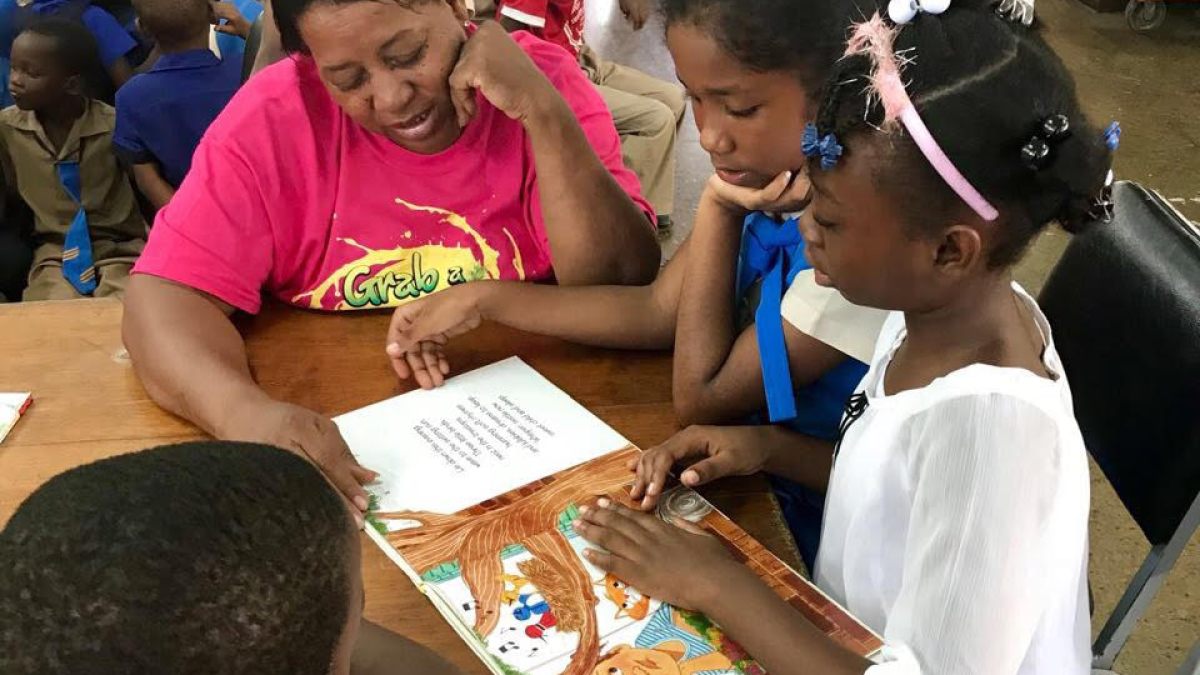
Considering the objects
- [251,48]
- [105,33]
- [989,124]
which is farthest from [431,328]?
[105,33]

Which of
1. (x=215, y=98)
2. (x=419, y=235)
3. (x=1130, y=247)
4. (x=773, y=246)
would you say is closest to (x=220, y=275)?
(x=419, y=235)

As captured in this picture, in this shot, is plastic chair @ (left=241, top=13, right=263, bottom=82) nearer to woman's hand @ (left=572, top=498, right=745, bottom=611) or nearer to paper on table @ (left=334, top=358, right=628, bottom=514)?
paper on table @ (left=334, top=358, right=628, bottom=514)

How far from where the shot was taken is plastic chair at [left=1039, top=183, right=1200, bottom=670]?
1.01m

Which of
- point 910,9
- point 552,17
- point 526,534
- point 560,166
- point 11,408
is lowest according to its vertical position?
point 552,17

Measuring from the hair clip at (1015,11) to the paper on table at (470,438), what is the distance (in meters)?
0.51

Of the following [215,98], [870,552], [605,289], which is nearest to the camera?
[870,552]

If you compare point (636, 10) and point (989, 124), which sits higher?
point (989, 124)

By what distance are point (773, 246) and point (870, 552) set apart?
0.41 meters

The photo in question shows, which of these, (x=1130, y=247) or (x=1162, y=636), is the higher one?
(x=1130, y=247)

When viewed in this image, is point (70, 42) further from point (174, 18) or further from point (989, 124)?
point (989, 124)

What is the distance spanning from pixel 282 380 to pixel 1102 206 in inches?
32.4

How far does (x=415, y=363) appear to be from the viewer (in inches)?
43.8

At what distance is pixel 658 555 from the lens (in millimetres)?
829

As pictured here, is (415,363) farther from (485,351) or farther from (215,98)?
(215,98)
